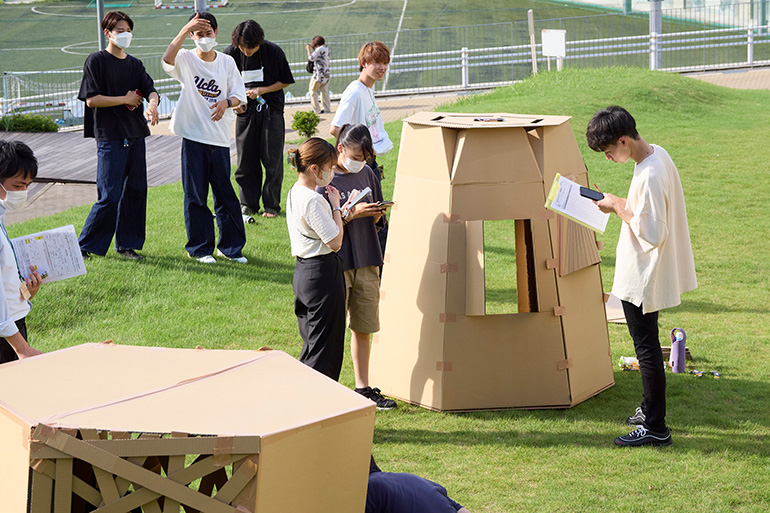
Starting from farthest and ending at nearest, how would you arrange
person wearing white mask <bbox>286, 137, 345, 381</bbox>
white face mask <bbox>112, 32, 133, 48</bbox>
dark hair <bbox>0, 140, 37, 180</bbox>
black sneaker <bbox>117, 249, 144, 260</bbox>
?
black sneaker <bbox>117, 249, 144, 260</bbox> → white face mask <bbox>112, 32, 133, 48</bbox> → person wearing white mask <bbox>286, 137, 345, 381</bbox> → dark hair <bbox>0, 140, 37, 180</bbox>

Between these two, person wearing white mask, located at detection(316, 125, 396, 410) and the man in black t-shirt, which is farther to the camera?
the man in black t-shirt

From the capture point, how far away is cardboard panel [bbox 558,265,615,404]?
5.46 m

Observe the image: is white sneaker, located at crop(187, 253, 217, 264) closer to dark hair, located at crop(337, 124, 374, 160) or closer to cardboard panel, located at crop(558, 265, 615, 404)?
dark hair, located at crop(337, 124, 374, 160)

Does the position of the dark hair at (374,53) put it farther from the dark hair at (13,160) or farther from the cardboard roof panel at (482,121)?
the dark hair at (13,160)

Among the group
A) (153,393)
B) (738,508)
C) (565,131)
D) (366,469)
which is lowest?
(738,508)

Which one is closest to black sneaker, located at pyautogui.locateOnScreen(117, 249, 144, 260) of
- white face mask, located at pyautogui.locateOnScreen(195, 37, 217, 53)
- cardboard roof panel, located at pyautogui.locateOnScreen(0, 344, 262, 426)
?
white face mask, located at pyautogui.locateOnScreen(195, 37, 217, 53)

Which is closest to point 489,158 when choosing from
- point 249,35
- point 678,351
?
point 678,351

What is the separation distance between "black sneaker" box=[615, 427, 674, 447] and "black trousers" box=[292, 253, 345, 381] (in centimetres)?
175

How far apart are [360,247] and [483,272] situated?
0.78m

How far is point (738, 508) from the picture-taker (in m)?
4.24

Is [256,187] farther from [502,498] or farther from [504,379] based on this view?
[502,498]

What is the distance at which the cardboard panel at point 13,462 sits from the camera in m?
2.78

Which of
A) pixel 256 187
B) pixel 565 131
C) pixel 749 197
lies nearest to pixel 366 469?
pixel 565 131

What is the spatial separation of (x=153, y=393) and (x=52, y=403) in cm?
34
